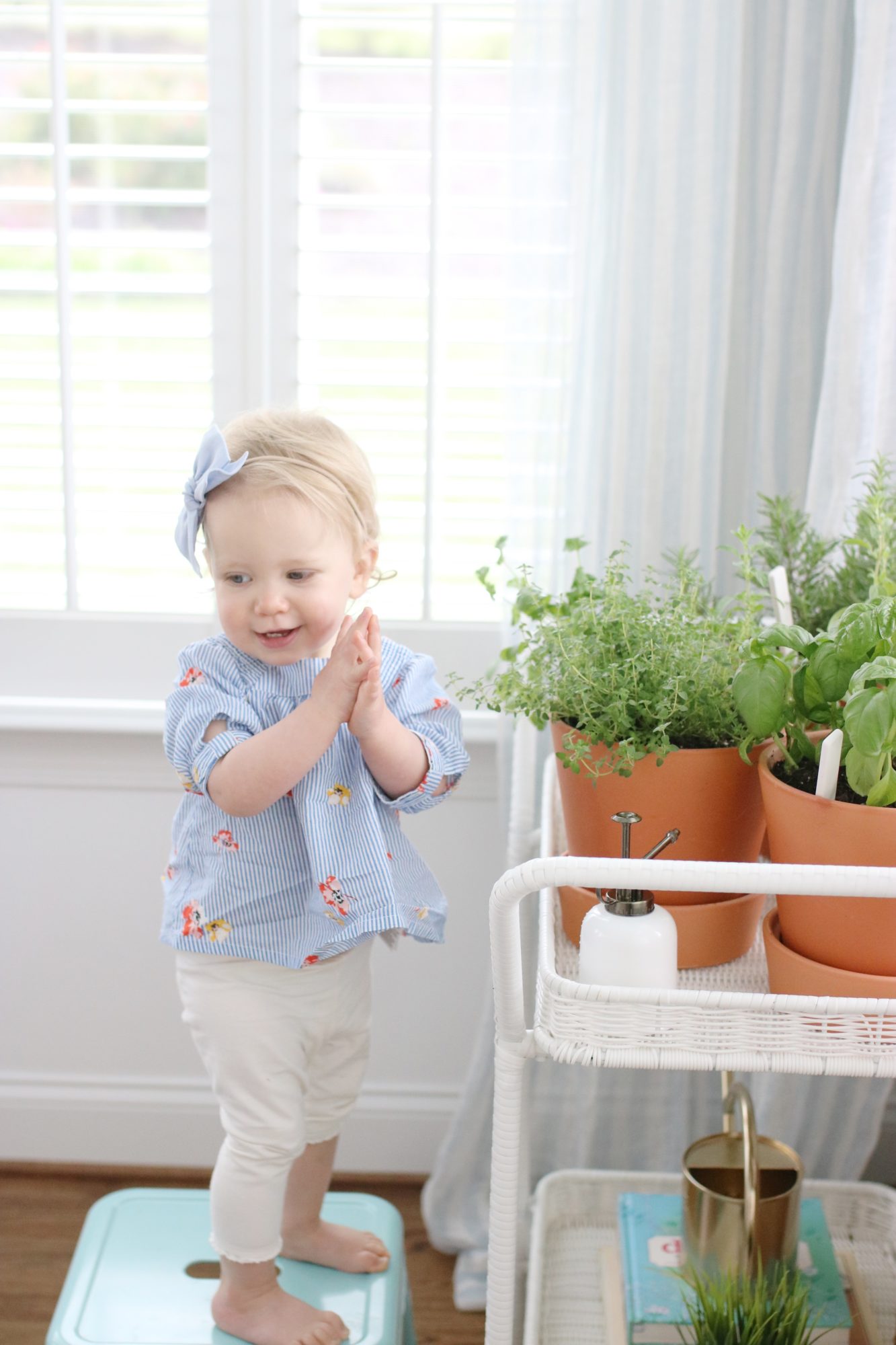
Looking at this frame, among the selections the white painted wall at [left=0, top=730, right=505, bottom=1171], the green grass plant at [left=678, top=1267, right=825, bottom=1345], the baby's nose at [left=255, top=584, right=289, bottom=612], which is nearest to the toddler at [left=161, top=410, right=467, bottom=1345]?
the baby's nose at [left=255, top=584, right=289, bottom=612]

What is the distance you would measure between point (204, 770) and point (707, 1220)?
0.60 meters

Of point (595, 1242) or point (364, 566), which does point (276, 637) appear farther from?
point (595, 1242)

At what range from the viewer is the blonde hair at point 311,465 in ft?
3.68

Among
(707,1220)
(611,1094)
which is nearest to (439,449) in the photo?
(611,1094)

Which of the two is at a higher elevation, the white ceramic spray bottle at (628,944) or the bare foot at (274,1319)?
the white ceramic spray bottle at (628,944)

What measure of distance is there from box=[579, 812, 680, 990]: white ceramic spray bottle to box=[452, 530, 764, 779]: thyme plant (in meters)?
0.11

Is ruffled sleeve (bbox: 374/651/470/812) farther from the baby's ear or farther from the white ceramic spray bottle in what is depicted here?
the white ceramic spray bottle

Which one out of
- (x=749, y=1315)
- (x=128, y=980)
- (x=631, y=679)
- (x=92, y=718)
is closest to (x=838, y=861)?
(x=631, y=679)

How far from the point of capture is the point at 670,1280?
1.16m

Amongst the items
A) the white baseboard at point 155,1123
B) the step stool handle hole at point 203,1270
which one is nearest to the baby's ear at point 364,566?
the step stool handle hole at point 203,1270

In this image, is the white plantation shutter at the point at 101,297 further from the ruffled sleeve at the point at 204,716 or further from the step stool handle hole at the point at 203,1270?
the step stool handle hole at the point at 203,1270

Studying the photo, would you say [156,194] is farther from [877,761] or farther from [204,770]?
[877,761]

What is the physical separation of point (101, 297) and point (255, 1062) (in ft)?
3.54

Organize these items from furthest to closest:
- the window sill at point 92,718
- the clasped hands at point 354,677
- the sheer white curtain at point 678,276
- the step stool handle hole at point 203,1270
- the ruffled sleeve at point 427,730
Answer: the window sill at point 92,718, the sheer white curtain at point 678,276, the step stool handle hole at point 203,1270, the ruffled sleeve at point 427,730, the clasped hands at point 354,677
